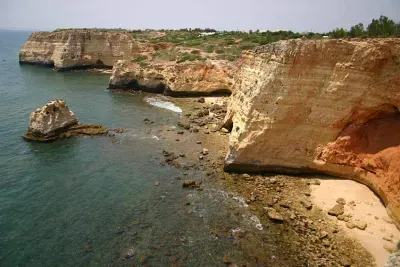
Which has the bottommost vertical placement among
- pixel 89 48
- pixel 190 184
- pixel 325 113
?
pixel 190 184

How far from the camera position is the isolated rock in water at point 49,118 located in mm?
26562

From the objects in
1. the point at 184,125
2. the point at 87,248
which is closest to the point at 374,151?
the point at 87,248

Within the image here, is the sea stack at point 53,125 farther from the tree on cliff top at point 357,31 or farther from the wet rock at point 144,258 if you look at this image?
the tree on cliff top at point 357,31

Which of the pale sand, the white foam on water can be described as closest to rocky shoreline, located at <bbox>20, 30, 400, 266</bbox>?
the pale sand

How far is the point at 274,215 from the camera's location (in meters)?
16.3

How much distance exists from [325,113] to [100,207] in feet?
53.3

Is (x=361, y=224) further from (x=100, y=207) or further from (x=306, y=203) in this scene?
(x=100, y=207)

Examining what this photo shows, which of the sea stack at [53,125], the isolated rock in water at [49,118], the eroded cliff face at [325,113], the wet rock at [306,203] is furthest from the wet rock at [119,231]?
the isolated rock in water at [49,118]

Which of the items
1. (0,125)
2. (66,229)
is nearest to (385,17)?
(66,229)

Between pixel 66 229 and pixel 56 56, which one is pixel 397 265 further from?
pixel 56 56

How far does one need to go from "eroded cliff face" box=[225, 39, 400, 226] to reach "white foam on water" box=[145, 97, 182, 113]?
1720cm

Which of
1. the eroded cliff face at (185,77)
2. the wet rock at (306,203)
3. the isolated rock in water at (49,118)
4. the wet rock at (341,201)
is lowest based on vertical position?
the wet rock at (306,203)

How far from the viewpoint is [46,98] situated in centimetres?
4197

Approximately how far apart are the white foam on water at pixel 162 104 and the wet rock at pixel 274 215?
2224cm
